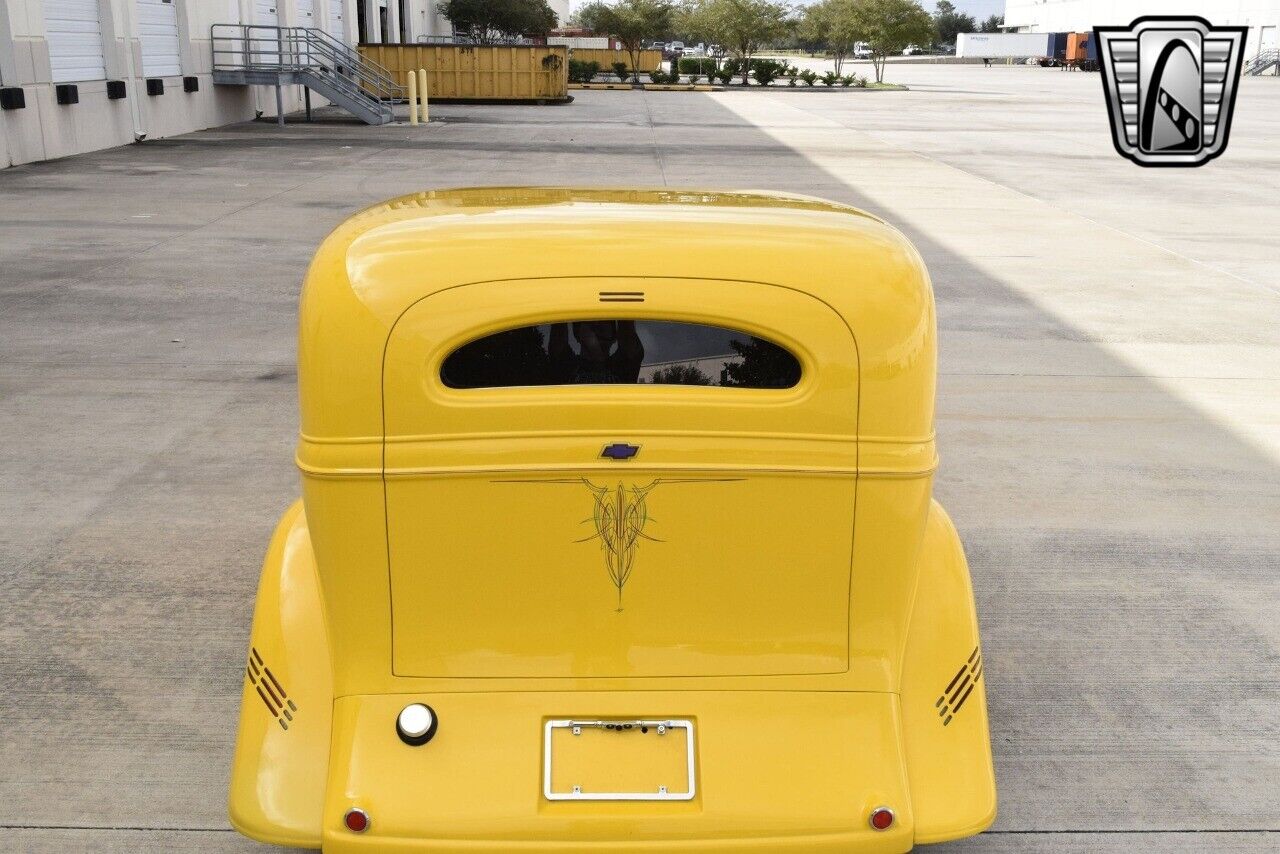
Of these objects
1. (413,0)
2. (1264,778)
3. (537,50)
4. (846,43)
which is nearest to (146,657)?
(1264,778)

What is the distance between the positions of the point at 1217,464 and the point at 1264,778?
10.1 ft

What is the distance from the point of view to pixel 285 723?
9.95ft

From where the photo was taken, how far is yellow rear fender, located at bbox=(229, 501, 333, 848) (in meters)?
2.89

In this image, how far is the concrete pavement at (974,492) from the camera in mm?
3629

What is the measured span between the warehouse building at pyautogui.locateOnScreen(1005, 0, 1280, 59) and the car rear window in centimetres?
5214

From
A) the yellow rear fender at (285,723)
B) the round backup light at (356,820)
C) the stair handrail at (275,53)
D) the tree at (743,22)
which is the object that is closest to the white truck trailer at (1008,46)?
the tree at (743,22)

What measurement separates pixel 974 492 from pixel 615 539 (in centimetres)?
351

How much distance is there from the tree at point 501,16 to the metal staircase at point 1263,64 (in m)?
39.7

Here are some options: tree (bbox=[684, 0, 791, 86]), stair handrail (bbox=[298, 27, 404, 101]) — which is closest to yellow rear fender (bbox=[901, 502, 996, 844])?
stair handrail (bbox=[298, 27, 404, 101])

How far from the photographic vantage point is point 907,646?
123 inches

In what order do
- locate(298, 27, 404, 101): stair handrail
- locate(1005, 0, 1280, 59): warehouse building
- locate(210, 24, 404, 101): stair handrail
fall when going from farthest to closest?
locate(1005, 0, 1280, 59): warehouse building < locate(298, 27, 404, 101): stair handrail < locate(210, 24, 404, 101): stair handrail

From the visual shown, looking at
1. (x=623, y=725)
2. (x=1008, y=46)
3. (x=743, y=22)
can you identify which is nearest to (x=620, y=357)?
(x=623, y=725)

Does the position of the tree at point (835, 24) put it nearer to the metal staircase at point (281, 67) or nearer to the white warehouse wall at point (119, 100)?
the metal staircase at point (281, 67)

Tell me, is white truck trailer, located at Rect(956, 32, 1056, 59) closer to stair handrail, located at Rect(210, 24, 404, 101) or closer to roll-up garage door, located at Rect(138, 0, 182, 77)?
stair handrail, located at Rect(210, 24, 404, 101)
